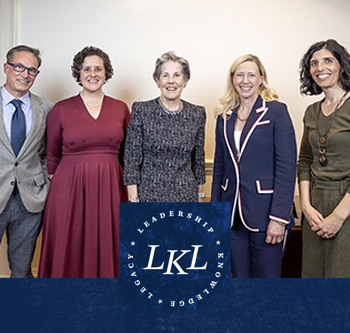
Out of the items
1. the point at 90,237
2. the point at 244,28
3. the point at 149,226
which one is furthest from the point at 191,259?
the point at 244,28

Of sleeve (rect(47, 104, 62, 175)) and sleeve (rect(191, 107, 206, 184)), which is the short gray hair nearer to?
sleeve (rect(191, 107, 206, 184))

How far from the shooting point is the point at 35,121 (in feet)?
7.75

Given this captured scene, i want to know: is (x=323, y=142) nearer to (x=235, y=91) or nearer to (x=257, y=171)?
(x=257, y=171)

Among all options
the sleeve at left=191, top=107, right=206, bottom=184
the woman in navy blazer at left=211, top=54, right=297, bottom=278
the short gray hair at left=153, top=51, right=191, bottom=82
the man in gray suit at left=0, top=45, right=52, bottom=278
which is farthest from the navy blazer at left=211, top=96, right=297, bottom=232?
the man in gray suit at left=0, top=45, right=52, bottom=278

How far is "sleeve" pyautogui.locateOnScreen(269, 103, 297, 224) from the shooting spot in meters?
1.93

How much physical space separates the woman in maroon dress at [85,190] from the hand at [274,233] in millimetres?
858

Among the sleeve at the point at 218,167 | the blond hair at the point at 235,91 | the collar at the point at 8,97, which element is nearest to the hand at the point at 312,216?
the sleeve at the point at 218,167

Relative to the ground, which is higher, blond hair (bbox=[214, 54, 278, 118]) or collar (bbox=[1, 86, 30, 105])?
blond hair (bbox=[214, 54, 278, 118])

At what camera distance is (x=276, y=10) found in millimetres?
3336

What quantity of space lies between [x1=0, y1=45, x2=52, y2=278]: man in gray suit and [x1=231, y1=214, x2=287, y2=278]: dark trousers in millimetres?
1102

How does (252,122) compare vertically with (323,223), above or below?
above

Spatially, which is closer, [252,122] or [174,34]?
[252,122]

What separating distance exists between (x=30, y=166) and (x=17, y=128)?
0.21m

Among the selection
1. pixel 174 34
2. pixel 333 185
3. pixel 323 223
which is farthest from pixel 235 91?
pixel 174 34
